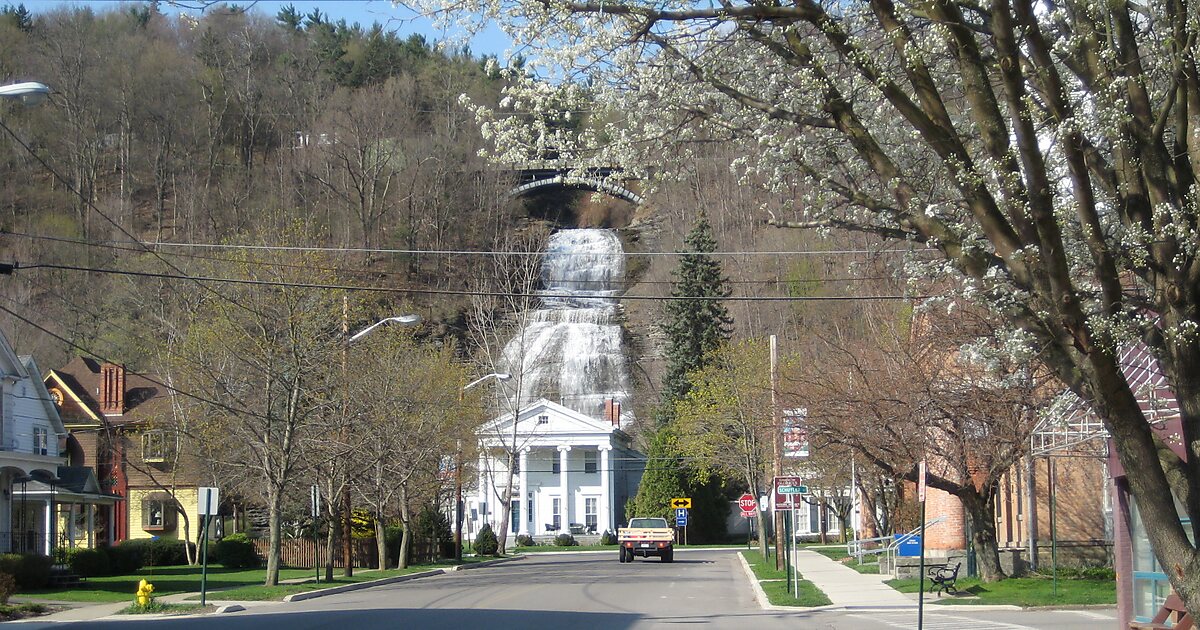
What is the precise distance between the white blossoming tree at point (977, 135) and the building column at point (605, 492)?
6879 centimetres

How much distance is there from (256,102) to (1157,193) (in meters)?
85.0

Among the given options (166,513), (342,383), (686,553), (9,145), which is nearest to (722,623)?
(342,383)

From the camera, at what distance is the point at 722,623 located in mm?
20828

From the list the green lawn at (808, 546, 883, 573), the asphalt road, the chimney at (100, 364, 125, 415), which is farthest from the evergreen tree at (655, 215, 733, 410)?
the asphalt road

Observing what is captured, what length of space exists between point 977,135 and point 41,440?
140 feet

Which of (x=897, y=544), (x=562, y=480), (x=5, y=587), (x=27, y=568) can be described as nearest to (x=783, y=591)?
(x=897, y=544)

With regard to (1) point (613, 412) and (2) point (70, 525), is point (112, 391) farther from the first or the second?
(1) point (613, 412)

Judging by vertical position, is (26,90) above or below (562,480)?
above

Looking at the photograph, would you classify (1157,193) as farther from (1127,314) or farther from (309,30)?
(309,30)

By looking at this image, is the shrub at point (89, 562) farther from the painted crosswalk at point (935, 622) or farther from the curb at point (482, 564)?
the painted crosswalk at point (935, 622)

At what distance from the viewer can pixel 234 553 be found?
45.2m

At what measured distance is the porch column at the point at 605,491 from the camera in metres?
78.5

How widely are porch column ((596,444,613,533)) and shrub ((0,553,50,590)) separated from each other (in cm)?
4799

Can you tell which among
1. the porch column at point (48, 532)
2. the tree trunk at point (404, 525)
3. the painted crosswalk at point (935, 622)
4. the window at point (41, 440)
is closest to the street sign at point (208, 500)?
the painted crosswalk at point (935, 622)
